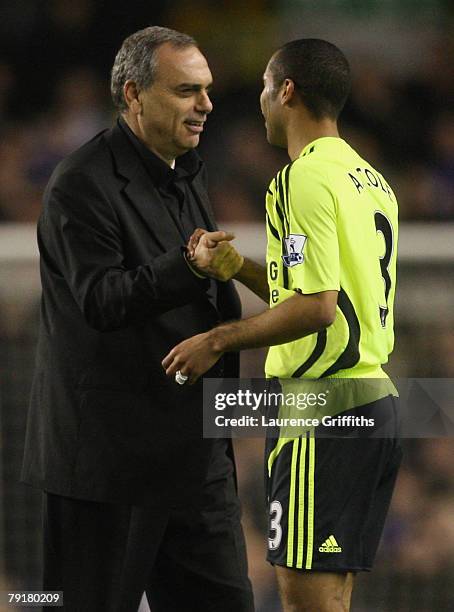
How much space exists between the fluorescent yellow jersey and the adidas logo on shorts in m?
0.36

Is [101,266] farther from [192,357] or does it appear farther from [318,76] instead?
[318,76]

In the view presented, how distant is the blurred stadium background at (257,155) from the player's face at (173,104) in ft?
2.43

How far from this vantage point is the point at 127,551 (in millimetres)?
2875

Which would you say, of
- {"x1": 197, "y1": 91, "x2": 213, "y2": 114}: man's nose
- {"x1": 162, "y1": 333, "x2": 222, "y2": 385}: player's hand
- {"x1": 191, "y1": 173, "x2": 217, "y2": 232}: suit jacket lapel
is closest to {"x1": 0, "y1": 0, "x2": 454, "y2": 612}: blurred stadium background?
{"x1": 191, "y1": 173, "x2": 217, "y2": 232}: suit jacket lapel

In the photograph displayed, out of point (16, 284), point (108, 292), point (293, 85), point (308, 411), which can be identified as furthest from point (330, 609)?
point (16, 284)

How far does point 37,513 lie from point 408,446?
47.5 inches

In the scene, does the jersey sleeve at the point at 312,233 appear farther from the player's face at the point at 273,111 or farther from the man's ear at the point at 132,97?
the man's ear at the point at 132,97

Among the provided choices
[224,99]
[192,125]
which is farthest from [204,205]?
[224,99]

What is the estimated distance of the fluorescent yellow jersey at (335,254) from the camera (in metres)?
2.69

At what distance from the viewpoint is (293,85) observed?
2.85 m

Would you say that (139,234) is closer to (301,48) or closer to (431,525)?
(301,48)

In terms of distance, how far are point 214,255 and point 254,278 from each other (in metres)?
0.31

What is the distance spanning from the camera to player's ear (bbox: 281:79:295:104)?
2850 millimetres

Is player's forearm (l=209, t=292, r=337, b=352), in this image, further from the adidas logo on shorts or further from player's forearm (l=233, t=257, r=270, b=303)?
the adidas logo on shorts
